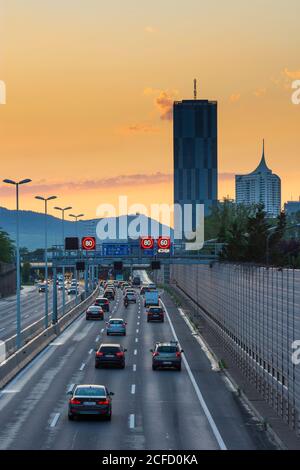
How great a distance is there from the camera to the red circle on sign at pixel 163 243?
9275 cm

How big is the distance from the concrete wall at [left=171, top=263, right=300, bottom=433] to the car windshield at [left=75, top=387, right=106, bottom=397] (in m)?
7.16

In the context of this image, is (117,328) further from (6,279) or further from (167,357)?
(6,279)

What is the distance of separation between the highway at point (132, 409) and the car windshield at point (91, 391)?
1104 millimetres

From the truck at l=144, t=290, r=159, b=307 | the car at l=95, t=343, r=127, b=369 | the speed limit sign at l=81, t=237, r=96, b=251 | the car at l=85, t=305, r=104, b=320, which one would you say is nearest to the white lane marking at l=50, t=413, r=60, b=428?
the car at l=95, t=343, r=127, b=369

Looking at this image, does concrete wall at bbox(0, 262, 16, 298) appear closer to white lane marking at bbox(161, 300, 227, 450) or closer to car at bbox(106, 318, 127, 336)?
car at bbox(106, 318, 127, 336)

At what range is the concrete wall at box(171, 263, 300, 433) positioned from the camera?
35250mm

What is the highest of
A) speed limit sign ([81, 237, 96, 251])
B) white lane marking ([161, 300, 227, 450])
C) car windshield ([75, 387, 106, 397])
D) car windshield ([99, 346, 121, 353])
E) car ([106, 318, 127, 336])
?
speed limit sign ([81, 237, 96, 251])

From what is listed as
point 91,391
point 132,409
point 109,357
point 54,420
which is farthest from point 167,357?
point 54,420

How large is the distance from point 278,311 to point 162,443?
35.2 ft

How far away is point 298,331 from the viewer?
1336 inches

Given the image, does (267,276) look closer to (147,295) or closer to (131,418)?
(131,418)

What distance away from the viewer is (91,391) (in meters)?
35.5

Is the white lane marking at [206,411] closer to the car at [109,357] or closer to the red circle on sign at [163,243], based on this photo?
the car at [109,357]
